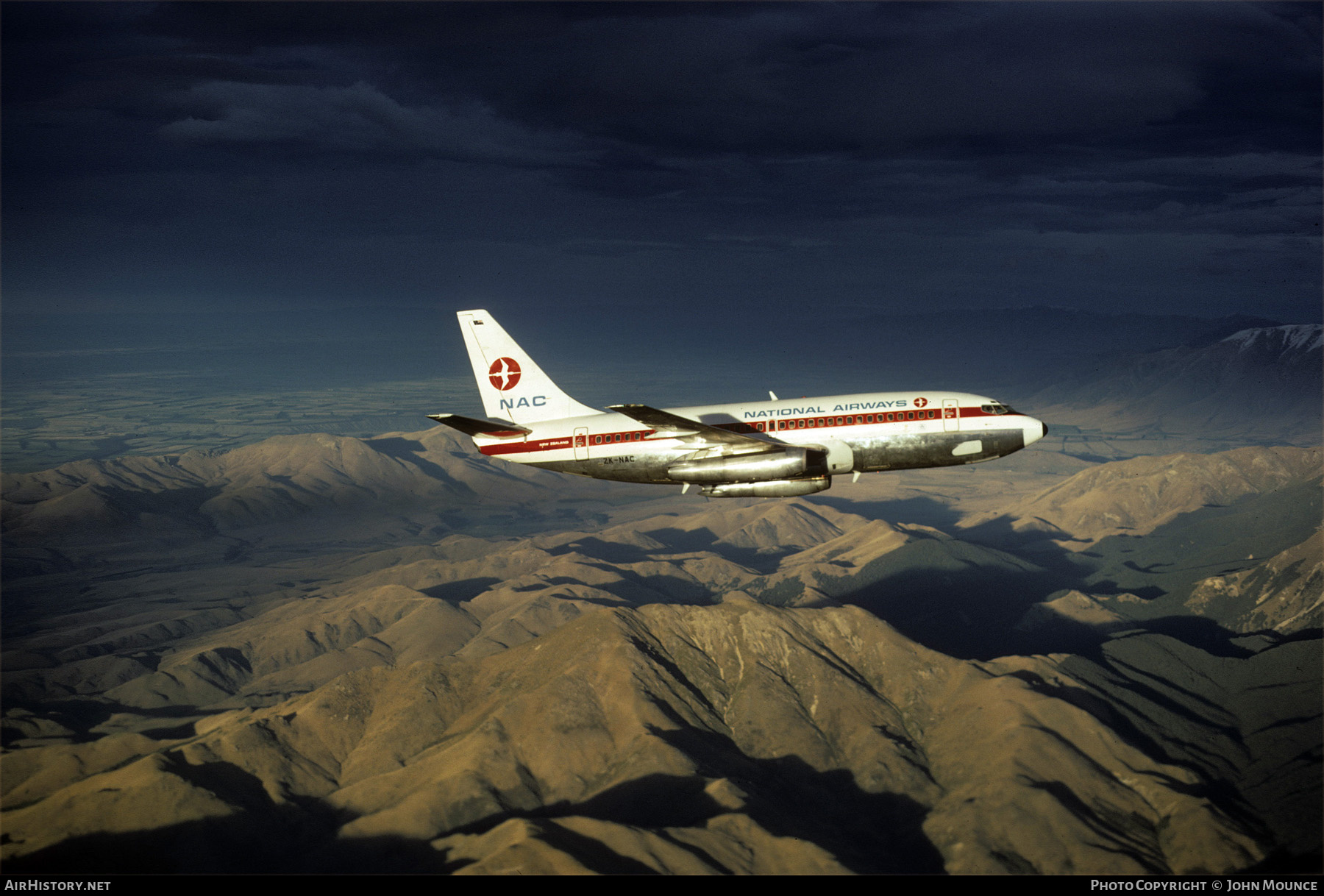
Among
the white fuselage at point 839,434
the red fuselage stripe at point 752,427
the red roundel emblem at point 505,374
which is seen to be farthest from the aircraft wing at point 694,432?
the red roundel emblem at point 505,374

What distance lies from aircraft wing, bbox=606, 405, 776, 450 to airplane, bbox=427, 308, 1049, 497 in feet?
0.38

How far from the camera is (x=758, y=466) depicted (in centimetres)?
8800

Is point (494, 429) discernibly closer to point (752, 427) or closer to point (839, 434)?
point (752, 427)

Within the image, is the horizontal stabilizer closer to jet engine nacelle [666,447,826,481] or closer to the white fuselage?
the white fuselage

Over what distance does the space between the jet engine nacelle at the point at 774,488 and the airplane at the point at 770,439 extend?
0.10 m

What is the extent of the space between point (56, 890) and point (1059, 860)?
186763mm

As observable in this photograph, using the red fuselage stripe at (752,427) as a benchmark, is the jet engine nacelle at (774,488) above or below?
below

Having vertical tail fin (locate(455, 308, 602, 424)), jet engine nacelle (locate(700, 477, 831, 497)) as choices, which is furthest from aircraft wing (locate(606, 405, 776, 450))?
vertical tail fin (locate(455, 308, 602, 424))

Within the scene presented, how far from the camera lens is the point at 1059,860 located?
193 m

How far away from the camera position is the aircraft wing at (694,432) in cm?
8669

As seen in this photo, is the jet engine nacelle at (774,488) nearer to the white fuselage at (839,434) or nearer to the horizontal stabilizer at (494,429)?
the white fuselage at (839,434)

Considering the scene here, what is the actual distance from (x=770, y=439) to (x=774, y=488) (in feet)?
16.0

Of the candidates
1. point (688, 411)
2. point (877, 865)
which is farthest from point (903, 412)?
point (877, 865)

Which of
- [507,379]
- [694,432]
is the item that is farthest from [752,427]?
[507,379]
